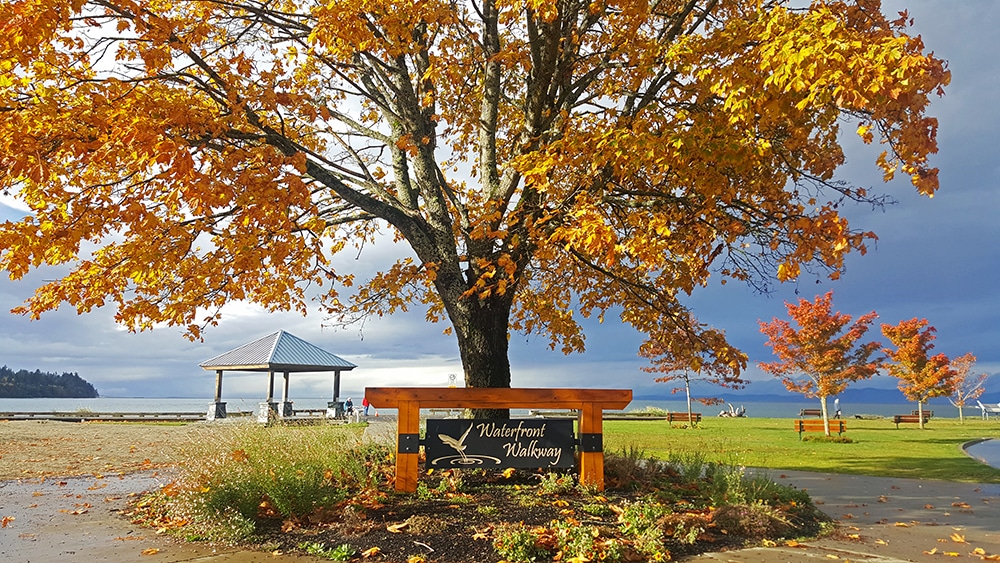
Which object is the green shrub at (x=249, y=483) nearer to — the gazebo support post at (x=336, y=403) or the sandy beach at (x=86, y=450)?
the sandy beach at (x=86, y=450)

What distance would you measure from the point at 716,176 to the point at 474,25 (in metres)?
5.79

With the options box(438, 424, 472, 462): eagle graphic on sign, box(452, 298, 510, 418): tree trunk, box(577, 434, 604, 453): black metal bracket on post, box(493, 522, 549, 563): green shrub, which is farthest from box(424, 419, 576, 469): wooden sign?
box(493, 522, 549, 563): green shrub

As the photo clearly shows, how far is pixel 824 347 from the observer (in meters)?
23.6

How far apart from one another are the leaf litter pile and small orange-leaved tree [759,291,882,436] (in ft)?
57.5

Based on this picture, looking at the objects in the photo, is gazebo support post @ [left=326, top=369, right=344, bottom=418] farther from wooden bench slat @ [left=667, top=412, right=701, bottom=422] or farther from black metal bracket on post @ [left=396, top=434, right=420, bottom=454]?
black metal bracket on post @ [left=396, top=434, right=420, bottom=454]

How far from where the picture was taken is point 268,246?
8000 millimetres

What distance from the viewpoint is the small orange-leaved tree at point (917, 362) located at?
3244cm

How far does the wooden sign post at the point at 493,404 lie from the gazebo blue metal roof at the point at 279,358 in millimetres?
20840

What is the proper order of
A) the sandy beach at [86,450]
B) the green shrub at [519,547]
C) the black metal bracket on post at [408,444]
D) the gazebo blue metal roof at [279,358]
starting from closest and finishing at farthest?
the green shrub at [519,547] < the black metal bracket on post at [408,444] < the sandy beach at [86,450] < the gazebo blue metal roof at [279,358]

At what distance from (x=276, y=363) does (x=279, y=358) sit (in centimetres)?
64

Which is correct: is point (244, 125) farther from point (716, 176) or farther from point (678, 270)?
point (678, 270)

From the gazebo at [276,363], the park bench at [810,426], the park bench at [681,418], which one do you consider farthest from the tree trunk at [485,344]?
the park bench at [681,418]

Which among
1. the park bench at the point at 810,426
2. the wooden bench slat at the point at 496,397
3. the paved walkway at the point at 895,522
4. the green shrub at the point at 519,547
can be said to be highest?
the wooden bench slat at the point at 496,397

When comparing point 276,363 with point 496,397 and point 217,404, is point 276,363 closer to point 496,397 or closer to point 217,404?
point 217,404
